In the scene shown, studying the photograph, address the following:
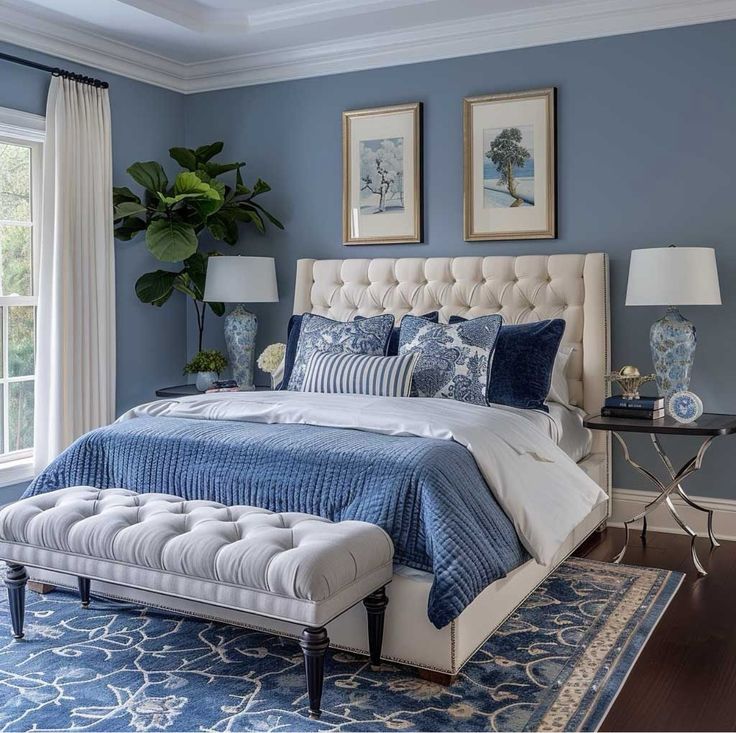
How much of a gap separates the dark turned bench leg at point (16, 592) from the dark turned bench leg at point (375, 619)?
3.97 ft

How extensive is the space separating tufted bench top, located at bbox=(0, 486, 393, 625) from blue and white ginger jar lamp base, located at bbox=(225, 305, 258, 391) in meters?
2.20

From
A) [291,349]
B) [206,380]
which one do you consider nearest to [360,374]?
[291,349]

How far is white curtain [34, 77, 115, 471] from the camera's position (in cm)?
463

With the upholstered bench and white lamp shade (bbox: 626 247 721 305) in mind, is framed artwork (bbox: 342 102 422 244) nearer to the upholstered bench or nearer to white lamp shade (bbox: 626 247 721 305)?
white lamp shade (bbox: 626 247 721 305)

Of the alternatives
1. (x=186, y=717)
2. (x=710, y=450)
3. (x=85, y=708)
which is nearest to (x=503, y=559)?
(x=186, y=717)

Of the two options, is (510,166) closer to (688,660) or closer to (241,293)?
(241,293)

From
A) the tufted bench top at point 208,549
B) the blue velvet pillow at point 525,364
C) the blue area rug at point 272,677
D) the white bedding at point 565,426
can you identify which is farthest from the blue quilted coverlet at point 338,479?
the blue velvet pillow at point 525,364

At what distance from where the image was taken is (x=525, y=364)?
4.00 m

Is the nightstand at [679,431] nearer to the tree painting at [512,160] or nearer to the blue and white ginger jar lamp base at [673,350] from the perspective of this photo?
the blue and white ginger jar lamp base at [673,350]

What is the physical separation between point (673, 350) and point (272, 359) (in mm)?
2242

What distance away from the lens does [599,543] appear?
4199mm

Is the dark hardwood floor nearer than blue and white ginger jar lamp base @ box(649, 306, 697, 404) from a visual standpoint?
Yes

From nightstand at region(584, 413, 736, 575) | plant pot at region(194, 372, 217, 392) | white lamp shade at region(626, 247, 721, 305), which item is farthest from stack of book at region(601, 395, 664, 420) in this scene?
plant pot at region(194, 372, 217, 392)

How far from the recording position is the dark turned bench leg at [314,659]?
2373mm
